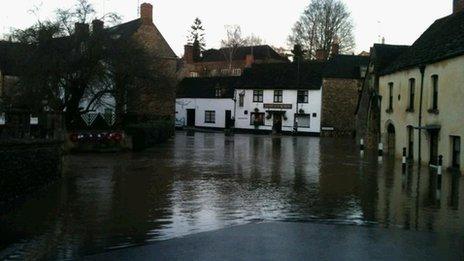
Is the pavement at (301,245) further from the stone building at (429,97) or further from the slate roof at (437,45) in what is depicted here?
the slate roof at (437,45)

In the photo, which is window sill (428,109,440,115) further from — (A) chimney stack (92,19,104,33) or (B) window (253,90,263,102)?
(B) window (253,90,263,102)

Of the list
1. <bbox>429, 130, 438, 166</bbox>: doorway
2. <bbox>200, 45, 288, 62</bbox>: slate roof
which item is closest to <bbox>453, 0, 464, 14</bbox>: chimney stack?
<bbox>429, 130, 438, 166</bbox>: doorway

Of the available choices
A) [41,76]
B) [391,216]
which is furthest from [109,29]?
[391,216]

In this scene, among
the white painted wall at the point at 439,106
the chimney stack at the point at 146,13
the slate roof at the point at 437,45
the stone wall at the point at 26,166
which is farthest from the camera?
the chimney stack at the point at 146,13

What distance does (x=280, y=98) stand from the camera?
212ft

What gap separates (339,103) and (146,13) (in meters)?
22.6

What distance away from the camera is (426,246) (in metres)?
9.57

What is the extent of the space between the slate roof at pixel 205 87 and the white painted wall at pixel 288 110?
3200mm

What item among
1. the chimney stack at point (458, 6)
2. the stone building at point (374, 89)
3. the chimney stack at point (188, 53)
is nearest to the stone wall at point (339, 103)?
the stone building at point (374, 89)

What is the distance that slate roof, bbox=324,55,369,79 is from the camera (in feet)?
201

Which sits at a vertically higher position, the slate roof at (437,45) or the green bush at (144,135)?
the slate roof at (437,45)

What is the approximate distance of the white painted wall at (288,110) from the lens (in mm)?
61906

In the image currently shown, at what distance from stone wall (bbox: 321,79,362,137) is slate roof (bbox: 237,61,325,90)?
141cm

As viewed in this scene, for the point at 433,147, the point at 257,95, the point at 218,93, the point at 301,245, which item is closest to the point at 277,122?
the point at 257,95
